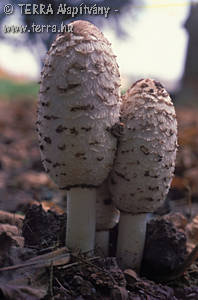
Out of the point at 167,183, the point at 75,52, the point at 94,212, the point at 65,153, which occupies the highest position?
the point at 75,52

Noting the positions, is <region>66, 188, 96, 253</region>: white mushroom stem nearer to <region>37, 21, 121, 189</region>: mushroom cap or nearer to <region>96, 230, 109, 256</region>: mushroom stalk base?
<region>37, 21, 121, 189</region>: mushroom cap

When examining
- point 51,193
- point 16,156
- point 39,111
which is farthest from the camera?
point 16,156

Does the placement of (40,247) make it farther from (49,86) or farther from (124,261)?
(49,86)

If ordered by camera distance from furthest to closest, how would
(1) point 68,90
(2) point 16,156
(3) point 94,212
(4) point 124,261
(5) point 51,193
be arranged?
(2) point 16,156, (5) point 51,193, (4) point 124,261, (3) point 94,212, (1) point 68,90

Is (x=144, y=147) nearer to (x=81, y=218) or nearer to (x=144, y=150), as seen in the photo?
(x=144, y=150)

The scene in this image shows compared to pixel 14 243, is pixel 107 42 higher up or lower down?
higher up

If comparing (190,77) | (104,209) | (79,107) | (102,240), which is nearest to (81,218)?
(104,209)

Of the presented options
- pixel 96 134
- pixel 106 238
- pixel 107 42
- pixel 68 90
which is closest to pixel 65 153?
pixel 96 134

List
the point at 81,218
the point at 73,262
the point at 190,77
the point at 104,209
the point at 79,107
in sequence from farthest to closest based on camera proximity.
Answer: the point at 190,77 → the point at 104,209 → the point at 81,218 → the point at 73,262 → the point at 79,107
